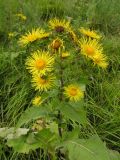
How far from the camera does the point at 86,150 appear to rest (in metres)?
2.06

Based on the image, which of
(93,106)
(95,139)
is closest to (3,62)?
(93,106)

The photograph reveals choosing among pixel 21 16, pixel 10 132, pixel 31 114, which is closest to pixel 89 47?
pixel 31 114

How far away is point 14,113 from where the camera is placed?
118 inches

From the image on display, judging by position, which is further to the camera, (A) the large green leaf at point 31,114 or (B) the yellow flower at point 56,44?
(A) the large green leaf at point 31,114

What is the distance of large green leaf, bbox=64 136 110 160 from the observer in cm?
204

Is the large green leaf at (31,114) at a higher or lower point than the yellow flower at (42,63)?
lower

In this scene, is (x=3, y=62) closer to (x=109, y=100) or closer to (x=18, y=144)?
(x=109, y=100)

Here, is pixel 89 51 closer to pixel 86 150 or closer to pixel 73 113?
pixel 73 113

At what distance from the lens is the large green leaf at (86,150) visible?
204 cm

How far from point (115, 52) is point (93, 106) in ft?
2.94

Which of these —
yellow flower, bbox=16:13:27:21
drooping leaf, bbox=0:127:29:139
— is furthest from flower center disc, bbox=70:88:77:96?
yellow flower, bbox=16:13:27:21

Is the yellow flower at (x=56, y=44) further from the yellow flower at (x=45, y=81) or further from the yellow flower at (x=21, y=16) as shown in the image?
the yellow flower at (x=21, y=16)

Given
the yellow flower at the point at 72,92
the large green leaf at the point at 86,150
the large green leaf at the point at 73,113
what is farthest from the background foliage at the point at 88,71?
the yellow flower at the point at 72,92

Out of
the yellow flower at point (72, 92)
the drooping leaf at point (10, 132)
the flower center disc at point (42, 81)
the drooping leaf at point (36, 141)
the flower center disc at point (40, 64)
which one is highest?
the flower center disc at point (40, 64)
